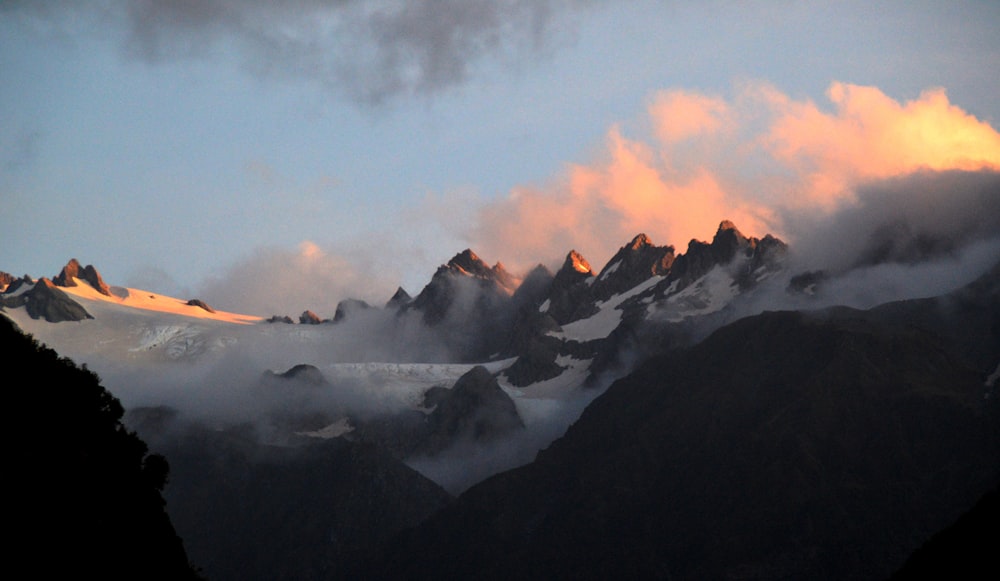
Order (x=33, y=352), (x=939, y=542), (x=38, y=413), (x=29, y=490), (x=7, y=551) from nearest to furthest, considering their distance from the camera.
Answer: (x=7, y=551) < (x=29, y=490) < (x=38, y=413) < (x=33, y=352) < (x=939, y=542)

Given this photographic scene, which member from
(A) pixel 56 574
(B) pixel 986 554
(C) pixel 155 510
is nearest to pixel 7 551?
(A) pixel 56 574

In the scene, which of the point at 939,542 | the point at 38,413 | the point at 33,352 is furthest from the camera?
the point at 939,542

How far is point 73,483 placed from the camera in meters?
119

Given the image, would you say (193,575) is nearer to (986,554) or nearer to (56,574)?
(56,574)

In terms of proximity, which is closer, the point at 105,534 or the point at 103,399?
the point at 105,534

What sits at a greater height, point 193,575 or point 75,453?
point 75,453

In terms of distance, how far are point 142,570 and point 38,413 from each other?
1501 cm

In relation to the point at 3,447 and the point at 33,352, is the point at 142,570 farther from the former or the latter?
the point at 33,352

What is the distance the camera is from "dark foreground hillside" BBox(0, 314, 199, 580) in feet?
361

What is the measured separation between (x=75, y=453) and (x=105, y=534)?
8353 millimetres

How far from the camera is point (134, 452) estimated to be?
131 meters

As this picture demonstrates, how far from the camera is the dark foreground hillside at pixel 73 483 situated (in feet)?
361

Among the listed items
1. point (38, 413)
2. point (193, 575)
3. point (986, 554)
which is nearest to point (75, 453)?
point (38, 413)

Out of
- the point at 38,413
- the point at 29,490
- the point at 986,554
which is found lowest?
the point at 986,554
